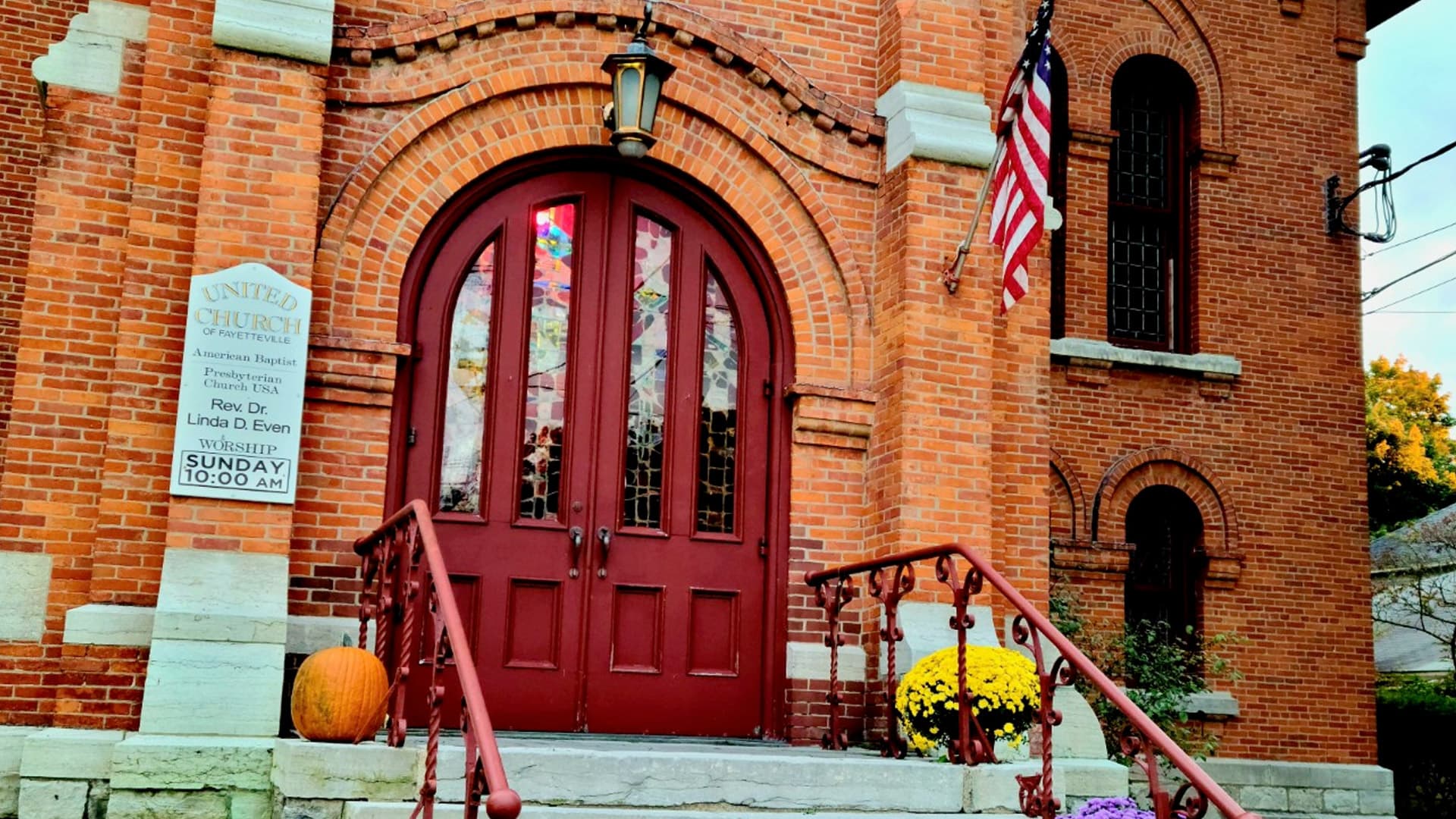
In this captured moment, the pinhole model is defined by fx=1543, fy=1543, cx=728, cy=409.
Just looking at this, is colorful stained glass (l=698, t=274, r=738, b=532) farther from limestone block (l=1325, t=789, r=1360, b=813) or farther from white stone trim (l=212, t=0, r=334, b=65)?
limestone block (l=1325, t=789, r=1360, b=813)

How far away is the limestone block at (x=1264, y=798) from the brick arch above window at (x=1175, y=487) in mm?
2111

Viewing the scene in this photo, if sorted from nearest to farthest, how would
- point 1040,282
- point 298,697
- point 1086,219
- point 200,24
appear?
point 298,697, point 200,24, point 1040,282, point 1086,219

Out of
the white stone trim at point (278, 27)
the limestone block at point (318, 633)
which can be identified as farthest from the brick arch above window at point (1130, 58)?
the limestone block at point (318, 633)

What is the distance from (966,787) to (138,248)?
5014 millimetres

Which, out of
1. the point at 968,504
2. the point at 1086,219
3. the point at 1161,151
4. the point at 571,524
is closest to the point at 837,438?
the point at 968,504

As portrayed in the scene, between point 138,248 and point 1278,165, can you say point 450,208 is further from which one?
point 1278,165

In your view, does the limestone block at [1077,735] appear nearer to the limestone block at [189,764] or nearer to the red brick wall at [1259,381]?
the limestone block at [189,764]

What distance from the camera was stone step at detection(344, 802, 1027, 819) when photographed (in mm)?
6375

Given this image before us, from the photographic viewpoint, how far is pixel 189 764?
23.4 feet

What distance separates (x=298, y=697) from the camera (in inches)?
272

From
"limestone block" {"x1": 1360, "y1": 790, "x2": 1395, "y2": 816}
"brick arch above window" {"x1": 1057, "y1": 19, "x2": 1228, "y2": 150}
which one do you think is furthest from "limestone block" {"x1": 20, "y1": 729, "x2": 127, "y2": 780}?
"limestone block" {"x1": 1360, "y1": 790, "x2": 1395, "y2": 816}

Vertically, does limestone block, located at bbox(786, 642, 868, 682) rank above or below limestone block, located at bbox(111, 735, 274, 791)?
above

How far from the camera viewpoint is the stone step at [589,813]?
20.9 feet

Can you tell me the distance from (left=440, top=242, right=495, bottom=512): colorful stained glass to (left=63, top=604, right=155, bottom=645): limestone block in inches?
68.0
